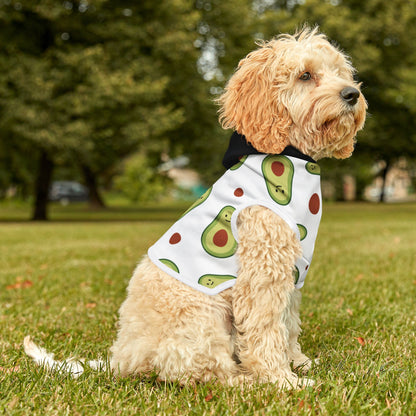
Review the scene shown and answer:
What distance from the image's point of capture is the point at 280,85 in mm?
3002

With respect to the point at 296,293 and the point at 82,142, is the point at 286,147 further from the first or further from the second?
the point at 82,142

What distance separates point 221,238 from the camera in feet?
9.73

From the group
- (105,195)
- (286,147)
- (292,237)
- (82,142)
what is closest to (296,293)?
(292,237)

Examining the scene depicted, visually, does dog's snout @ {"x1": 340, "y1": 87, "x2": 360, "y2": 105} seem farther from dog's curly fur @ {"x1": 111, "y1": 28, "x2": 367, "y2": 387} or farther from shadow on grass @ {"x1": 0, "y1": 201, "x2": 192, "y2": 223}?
shadow on grass @ {"x1": 0, "y1": 201, "x2": 192, "y2": 223}

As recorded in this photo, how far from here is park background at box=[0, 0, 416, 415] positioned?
2.83m

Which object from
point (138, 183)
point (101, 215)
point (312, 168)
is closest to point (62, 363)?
point (312, 168)

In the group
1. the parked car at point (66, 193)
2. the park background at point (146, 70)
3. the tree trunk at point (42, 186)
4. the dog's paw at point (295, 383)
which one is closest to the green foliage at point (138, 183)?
the parked car at point (66, 193)

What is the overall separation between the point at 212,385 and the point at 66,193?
4702cm

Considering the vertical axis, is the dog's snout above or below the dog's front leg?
above

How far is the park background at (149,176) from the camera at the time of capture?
2.83 m

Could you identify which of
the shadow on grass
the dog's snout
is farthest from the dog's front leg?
the shadow on grass

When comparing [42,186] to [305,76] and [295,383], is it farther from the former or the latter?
[295,383]

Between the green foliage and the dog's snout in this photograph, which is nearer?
the dog's snout

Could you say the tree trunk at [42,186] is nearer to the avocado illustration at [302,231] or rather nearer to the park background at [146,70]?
the park background at [146,70]
